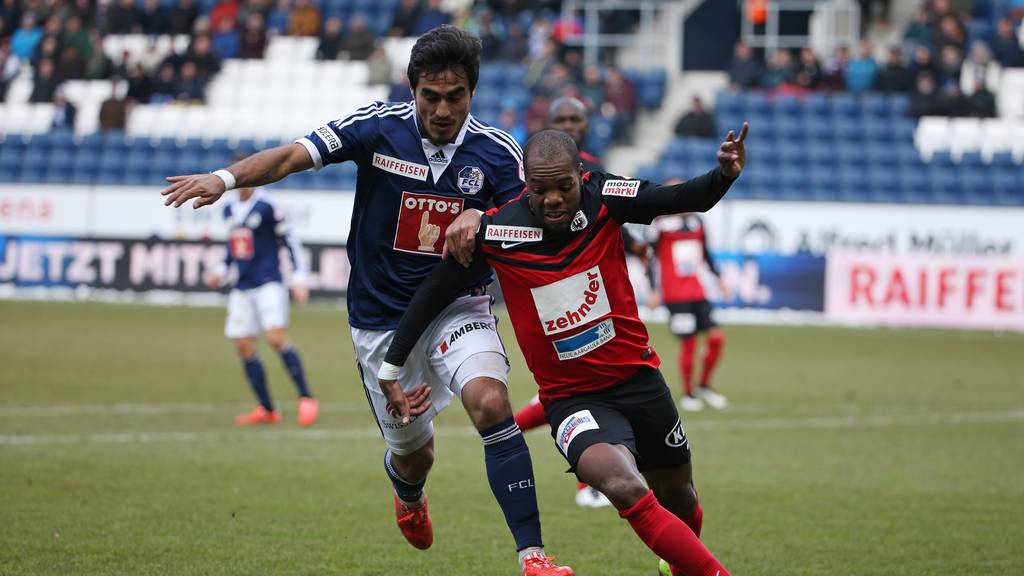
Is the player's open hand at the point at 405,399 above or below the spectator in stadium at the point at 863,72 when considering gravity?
below

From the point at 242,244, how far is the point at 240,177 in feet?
22.9

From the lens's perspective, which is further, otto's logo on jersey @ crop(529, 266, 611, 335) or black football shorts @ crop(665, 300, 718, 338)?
black football shorts @ crop(665, 300, 718, 338)

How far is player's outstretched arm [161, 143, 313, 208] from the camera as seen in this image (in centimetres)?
545

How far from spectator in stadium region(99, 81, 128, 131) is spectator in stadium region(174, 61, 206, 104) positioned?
55.3 inches

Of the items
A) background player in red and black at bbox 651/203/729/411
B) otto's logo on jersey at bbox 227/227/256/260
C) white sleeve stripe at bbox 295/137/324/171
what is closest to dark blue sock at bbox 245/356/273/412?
otto's logo on jersey at bbox 227/227/256/260

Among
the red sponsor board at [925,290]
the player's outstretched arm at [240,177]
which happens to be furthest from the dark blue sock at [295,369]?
the red sponsor board at [925,290]

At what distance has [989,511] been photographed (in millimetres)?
8305

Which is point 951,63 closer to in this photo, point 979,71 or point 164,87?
point 979,71

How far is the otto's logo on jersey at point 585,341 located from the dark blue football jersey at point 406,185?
0.71m

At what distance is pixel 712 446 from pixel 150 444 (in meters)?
4.56

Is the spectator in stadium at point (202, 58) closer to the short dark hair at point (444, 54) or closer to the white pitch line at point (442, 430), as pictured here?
the white pitch line at point (442, 430)

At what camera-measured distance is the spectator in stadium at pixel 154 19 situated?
3181cm

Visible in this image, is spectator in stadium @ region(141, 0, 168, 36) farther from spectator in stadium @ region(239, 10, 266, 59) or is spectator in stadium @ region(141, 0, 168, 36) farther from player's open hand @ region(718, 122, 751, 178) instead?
player's open hand @ region(718, 122, 751, 178)

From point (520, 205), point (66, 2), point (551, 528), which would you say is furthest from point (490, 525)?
point (66, 2)
